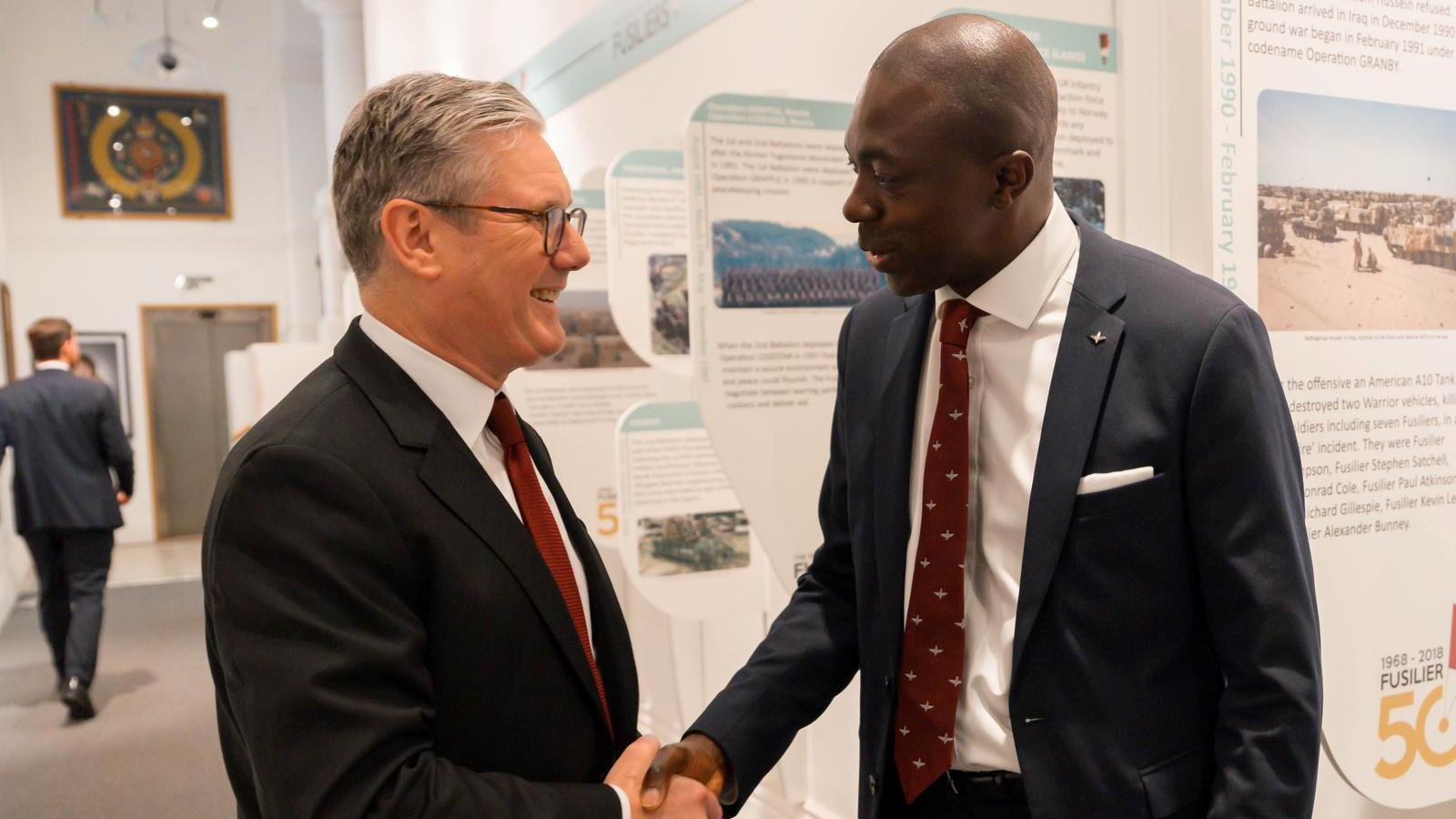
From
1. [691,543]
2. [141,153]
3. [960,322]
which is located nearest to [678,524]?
[691,543]

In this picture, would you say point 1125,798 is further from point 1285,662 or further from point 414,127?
point 414,127

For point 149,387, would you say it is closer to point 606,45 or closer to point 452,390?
point 606,45

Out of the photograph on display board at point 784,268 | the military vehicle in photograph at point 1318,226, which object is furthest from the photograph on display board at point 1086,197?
the photograph on display board at point 784,268

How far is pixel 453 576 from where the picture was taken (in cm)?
128

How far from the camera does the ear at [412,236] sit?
138 cm

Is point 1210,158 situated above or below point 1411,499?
above

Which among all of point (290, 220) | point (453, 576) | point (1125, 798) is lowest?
point (1125, 798)

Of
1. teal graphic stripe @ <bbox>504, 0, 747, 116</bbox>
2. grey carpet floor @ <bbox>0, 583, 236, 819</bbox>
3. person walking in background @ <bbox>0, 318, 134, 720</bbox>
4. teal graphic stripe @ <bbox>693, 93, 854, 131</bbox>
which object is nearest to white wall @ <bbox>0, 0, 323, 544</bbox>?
grey carpet floor @ <bbox>0, 583, 236, 819</bbox>

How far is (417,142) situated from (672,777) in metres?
0.86

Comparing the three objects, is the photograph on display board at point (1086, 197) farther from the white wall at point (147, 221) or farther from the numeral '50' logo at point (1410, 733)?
the white wall at point (147, 221)

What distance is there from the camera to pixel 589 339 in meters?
4.48

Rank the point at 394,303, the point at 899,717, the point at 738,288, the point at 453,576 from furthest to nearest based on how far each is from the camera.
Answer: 1. the point at 738,288
2. the point at 899,717
3. the point at 394,303
4. the point at 453,576

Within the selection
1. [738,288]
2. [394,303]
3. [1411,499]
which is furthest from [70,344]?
[1411,499]

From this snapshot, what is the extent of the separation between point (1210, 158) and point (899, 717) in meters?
1.26
